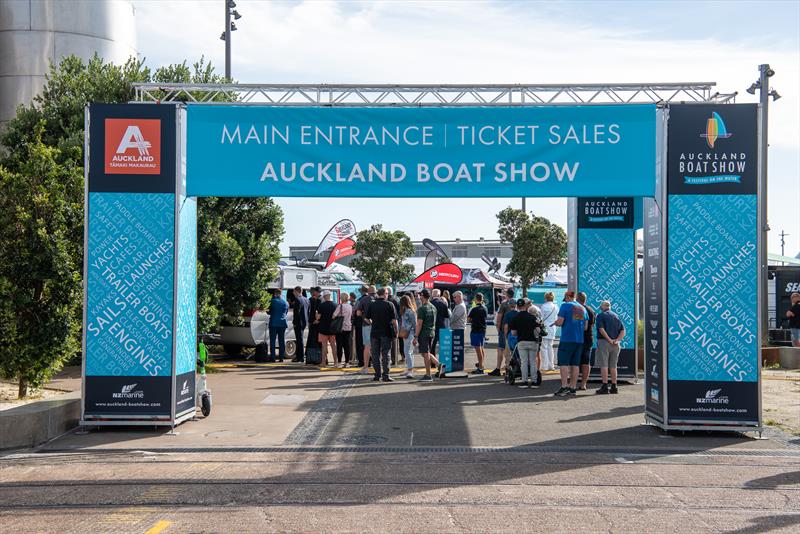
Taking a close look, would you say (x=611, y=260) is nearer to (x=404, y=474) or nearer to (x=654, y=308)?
(x=654, y=308)

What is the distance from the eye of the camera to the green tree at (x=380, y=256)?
4622 centimetres

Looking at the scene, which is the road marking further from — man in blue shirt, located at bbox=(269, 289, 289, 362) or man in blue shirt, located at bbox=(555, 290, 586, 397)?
man in blue shirt, located at bbox=(269, 289, 289, 362)

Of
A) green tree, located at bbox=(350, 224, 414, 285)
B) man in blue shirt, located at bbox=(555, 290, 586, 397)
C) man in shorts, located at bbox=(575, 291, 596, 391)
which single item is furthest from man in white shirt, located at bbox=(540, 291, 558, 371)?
green tree, located at bbox=(350, 224, 414, 285)

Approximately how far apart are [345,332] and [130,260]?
901 centimetres

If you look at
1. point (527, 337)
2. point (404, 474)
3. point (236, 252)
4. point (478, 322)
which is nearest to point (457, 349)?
point (478, 322)

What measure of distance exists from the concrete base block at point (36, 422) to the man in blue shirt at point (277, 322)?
8.55 m

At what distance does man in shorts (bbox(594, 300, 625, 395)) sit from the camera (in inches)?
559

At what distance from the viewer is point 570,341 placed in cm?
1410

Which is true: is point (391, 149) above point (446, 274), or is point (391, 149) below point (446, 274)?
above

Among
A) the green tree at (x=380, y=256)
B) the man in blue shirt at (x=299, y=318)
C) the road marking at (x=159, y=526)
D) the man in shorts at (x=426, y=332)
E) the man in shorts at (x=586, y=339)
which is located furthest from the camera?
the green tree at (x=380, y=256)

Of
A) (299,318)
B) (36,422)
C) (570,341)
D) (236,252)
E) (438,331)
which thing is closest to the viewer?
(36,422)

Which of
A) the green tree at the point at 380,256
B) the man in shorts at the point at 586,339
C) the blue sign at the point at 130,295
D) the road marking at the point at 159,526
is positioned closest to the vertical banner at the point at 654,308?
the man in shorts at the point at 586,339

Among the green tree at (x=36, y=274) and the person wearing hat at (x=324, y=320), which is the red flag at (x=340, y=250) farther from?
the green tree at (x=36, y=274)

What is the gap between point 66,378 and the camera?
1557 cm
